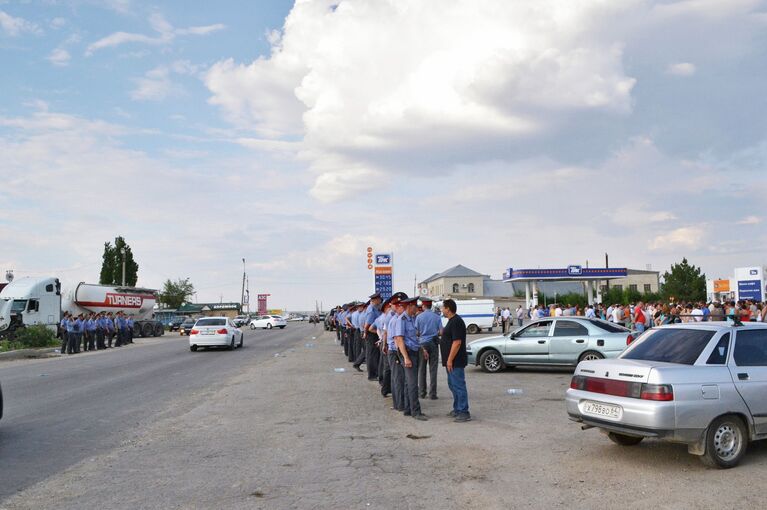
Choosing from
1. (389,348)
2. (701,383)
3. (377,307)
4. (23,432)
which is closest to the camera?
(701,383)

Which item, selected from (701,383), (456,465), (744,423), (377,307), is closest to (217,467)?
(456,465)

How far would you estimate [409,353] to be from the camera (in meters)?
10.1

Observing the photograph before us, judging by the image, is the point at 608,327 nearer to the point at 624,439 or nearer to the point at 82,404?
the point at 624,439

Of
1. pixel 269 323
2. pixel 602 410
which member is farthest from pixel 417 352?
pixel 269 323

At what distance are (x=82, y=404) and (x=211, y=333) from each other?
1605cm

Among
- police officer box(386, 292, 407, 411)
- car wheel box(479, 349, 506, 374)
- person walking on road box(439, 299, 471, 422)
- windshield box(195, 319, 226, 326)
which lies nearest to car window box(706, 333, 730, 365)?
person walking on road box(439, 299, 471, 422)

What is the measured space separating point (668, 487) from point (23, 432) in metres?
8.19

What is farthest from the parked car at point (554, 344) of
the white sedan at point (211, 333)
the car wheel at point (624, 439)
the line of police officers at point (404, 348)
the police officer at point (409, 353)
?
the white sedan at point (211, 333)

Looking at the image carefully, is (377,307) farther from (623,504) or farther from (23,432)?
(623,504)

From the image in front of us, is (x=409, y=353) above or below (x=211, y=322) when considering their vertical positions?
below

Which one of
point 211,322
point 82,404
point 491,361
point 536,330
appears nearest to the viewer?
point 82,404

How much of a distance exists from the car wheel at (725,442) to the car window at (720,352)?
54 centimetres

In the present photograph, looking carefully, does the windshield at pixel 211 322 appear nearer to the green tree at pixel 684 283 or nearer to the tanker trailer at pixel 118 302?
the tanker trailer at pixel 118 302

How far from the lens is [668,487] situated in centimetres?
602
